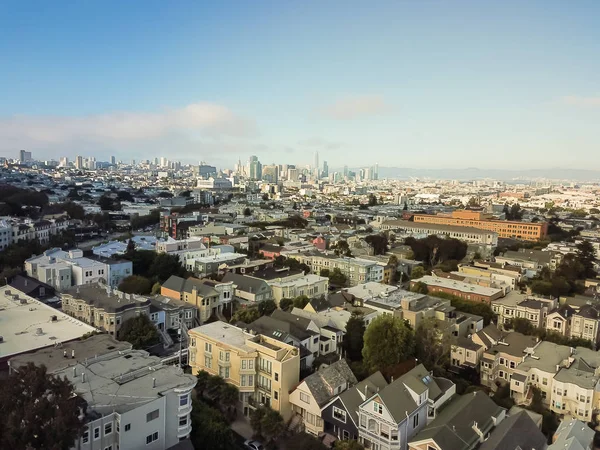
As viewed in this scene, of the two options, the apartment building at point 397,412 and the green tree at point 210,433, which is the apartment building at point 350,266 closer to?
the apartment building at point 397,412

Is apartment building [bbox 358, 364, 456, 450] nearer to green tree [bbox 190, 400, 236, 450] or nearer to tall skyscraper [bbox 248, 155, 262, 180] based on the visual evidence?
green tree [bbox 190, 400, 236, 450]

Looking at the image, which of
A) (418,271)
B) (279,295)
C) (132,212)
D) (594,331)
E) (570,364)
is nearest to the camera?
(570,364)

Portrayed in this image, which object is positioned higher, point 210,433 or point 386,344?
point 386,344

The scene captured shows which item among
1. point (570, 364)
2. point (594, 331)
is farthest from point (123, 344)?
point (594, 331)

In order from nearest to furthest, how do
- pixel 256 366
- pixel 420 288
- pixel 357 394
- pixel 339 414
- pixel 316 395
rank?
pixel 339 414 < pixel 357 394 < pixel 316 395 < pixel 256 366 < pixel 420 288

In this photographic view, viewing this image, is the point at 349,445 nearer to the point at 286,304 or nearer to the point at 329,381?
the point at 329,381

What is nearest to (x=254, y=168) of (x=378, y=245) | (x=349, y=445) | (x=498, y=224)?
(x=498, y=224)

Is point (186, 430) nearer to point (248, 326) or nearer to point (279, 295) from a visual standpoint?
point (248, 326)
